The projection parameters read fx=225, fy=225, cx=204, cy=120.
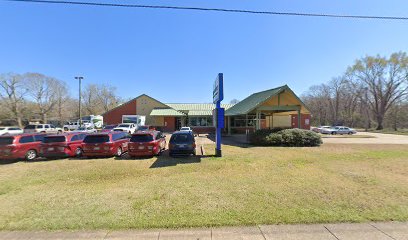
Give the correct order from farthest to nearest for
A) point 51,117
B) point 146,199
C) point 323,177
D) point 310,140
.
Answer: point 51,117, point 310,140, point 323,177, point 146,199

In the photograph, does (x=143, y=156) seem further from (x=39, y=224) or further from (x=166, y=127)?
(x=166, y=127)

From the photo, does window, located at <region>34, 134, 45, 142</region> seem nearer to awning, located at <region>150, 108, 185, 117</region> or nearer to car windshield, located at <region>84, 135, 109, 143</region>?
car windshield, located at <region>84, 135, 109, 143</region>

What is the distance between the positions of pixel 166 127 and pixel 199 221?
3513 cm

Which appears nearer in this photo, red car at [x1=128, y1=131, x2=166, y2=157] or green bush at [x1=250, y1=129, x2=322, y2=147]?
red car at [x1=128, y1=131, x2=166, y2=157]

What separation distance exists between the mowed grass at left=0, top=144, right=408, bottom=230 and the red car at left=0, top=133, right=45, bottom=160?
2.86 meters

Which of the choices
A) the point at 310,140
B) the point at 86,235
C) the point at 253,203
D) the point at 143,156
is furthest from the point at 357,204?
the point at 310,140

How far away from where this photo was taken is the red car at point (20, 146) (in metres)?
12.2

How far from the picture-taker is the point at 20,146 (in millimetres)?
12547

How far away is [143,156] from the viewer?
43.5 feet

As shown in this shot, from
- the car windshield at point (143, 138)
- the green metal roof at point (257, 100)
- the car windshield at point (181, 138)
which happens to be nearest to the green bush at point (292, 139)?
the green metal roof at point (257, 100)

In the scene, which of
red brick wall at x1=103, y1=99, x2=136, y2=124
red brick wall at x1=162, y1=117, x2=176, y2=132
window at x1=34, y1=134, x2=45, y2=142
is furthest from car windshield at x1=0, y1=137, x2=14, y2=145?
red brick wall at x1=103, y1=99, x2=136, y2=124

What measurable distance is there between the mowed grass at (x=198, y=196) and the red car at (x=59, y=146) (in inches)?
115

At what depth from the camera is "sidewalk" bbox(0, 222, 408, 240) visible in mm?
3986

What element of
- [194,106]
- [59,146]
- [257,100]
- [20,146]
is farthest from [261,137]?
[194,106]
